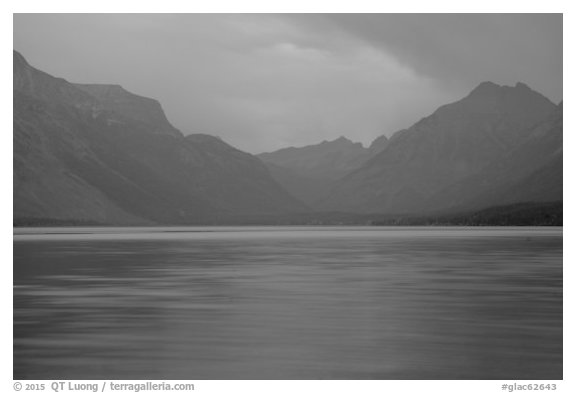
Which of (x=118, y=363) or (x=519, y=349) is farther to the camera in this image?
(x=519, y=349)

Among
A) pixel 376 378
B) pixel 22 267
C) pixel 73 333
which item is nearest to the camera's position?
pixel 376 378

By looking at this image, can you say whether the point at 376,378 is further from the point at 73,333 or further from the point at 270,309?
the point at 270,309

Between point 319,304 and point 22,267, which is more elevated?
point 22,267

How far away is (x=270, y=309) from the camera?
34.7 metres

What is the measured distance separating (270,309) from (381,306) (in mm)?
4352

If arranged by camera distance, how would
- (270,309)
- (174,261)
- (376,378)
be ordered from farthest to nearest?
(174,261)
(270,309)
(376,378)
